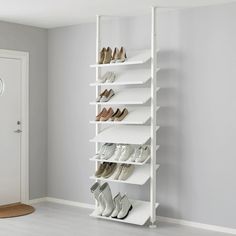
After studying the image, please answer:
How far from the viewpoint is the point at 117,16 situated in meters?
5.89

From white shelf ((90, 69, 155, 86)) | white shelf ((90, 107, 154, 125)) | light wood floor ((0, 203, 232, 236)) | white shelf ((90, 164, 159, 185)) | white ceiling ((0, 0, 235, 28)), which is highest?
white ceiling ((0, 0, 235, 28))

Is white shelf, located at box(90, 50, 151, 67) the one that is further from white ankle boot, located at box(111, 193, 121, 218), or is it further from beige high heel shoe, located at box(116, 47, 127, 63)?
white ankle boot, located at box(111, 193, 121, 218)

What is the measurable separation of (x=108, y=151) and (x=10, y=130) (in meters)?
1.53

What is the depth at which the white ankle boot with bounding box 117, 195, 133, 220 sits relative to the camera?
541cm

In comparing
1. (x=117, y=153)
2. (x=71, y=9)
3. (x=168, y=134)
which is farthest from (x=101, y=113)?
(x=71, y=9)

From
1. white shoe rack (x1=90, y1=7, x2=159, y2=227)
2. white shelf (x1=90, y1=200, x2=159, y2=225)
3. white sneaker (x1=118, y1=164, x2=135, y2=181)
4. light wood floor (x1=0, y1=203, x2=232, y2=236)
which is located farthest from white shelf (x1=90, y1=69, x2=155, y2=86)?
light wood floor (x1=0, y1=203, x2=232, y2=236)

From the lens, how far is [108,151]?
5.63 meters

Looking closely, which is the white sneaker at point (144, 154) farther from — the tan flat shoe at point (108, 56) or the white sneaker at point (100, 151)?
the tan flat shoe at point (108, 56)

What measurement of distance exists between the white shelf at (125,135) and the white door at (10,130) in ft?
4.44

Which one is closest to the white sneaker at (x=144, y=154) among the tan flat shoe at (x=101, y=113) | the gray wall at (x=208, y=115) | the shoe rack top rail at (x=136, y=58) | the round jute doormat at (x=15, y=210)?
the gray wall at (x=208, y=115)

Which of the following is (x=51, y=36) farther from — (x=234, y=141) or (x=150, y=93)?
(x=234, y=141)

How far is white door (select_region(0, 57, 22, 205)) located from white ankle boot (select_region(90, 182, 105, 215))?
1379 mm

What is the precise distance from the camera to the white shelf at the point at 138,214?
208 inches

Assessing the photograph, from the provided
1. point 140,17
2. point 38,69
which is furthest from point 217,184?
point 38,69
